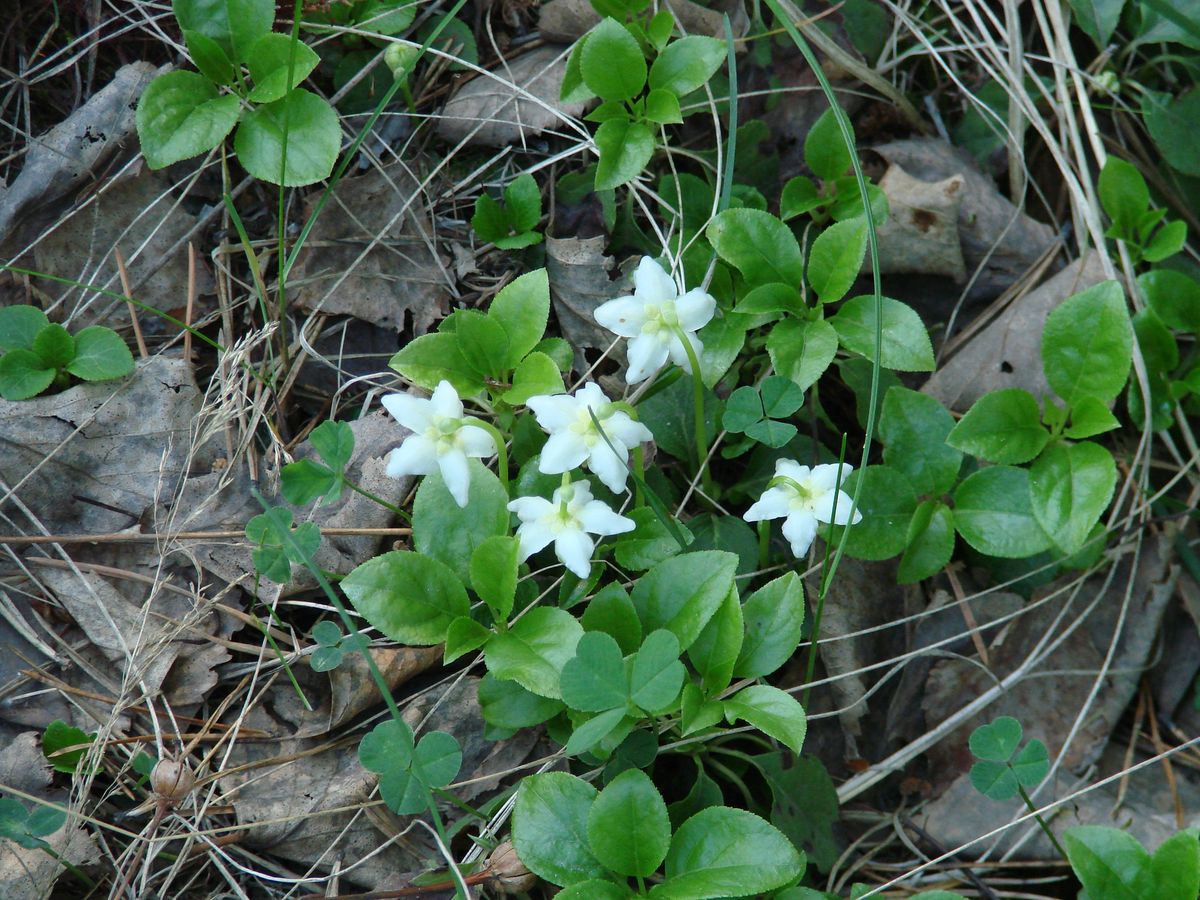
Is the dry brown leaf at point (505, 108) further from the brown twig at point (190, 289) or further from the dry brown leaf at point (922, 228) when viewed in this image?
the dry brown leaf at point (922, 228)

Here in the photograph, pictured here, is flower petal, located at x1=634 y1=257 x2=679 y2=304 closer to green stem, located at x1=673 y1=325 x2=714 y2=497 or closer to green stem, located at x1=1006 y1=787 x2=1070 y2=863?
green stem, located at x1=673 y1=325 x2=714 y2=497

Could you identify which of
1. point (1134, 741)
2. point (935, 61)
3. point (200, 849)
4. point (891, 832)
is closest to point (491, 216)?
point (935, 61)

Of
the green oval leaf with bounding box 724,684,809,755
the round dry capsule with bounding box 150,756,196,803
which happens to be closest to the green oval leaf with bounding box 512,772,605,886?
the green oval leaf with bounding box 724,684,809,755

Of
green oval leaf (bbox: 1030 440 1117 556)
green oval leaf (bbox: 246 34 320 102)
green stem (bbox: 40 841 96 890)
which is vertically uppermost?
green oval leaf (bbox: 246 34 320 102)

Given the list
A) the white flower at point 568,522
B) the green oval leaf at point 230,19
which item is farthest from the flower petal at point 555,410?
the green oval leaf at point 230,19

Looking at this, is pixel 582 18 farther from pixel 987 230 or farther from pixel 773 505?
pixel 773 505
